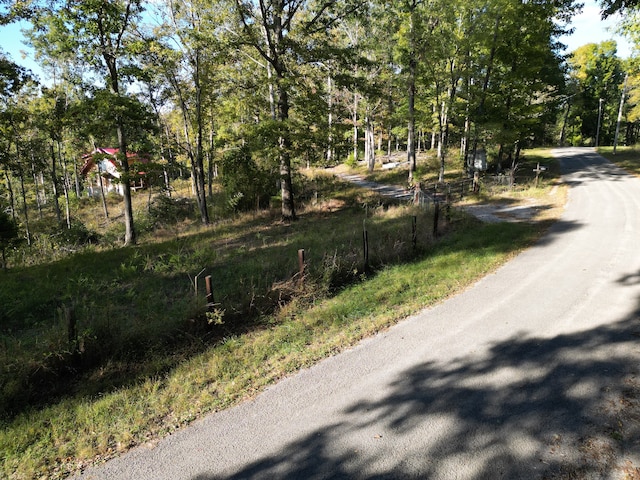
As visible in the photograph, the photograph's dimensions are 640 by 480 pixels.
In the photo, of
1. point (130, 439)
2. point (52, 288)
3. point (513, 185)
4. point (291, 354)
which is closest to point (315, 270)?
point (291, 354)

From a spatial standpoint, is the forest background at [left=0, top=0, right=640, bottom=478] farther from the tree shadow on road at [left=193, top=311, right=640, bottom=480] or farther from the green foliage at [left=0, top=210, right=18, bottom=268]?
the tree shadow on road at [left=193, top=311, right=640, bottom=480]

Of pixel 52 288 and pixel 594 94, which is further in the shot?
pixel 594 94

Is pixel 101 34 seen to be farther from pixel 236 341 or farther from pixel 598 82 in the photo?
pixel 598 82

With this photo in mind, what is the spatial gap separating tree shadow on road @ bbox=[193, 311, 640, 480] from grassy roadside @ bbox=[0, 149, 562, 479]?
136 cm

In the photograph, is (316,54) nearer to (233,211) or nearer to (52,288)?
(233,211)

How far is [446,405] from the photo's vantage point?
174 inches

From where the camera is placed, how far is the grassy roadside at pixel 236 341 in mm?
4254

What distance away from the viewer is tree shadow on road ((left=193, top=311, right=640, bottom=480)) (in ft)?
11.6

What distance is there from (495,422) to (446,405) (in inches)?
22.0

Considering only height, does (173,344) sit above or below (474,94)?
below

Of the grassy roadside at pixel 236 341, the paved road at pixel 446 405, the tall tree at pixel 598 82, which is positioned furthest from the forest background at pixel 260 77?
the tall tree at pixel 598 82

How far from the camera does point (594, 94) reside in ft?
177

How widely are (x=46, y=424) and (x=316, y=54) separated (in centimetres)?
1432

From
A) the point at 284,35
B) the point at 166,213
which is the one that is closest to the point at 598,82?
the point at 284,35
